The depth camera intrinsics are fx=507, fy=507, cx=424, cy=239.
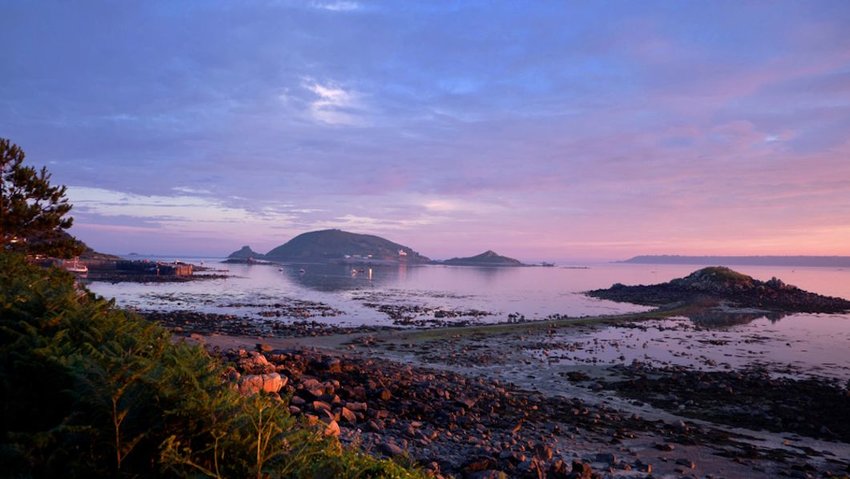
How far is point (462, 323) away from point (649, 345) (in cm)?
1244

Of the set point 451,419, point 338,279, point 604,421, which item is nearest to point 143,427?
point 451,419

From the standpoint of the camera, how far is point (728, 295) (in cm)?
6119

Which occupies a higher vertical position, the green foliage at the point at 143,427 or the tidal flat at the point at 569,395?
the green foliage at the point at 143,427

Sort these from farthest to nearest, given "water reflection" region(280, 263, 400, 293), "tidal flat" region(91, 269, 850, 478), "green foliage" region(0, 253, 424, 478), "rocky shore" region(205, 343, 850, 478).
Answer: "water reflection" region(280, 263, 400, 293) < "tidal flat" region(91, 269, 850, 478) < "rocky shore" region(205, 343, 850, 478) < "green foliage" region(0, 253, 424, 478)

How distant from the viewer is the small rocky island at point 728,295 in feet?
170

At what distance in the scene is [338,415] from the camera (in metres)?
10.1

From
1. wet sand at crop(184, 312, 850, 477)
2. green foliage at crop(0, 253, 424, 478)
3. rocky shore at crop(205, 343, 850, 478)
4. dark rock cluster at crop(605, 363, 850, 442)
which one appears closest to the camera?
green foliage at crop(0, 253, 424, 478)

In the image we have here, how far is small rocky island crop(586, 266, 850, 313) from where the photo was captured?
5173 cm

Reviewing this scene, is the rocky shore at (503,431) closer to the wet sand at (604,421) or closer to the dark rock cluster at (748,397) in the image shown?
the wet sand at (604,421)

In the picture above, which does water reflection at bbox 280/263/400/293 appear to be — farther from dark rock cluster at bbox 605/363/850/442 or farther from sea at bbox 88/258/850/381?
dark rock cluster at bbox 605/363/850/442

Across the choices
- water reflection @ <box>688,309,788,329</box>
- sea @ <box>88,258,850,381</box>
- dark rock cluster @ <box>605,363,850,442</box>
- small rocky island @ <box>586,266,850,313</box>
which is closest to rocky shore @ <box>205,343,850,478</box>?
dark rock cluster @ <box>605,363,850,442</box>

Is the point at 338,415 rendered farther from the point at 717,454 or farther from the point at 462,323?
the point at 462,323

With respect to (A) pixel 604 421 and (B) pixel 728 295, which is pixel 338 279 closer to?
(B) pixel 728 295

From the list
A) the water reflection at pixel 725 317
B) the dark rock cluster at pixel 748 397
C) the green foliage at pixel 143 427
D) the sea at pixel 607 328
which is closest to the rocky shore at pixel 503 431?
the dark rock cluster at pixel 748 397
